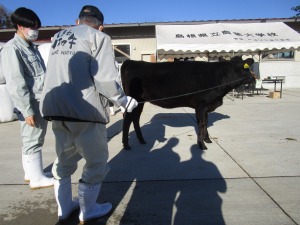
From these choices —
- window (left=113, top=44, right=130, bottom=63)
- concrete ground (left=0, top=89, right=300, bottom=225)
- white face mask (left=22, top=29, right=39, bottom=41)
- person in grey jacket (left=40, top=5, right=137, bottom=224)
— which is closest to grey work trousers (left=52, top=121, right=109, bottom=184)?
person in grey jacket (left=40, top=5, right=137, bottom=224)

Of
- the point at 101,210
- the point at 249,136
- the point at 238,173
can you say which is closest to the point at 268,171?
the point at 238,173

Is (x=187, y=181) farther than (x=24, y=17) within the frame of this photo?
Yes

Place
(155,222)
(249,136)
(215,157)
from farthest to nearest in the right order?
(249,136)
(215,157)
(155,222)

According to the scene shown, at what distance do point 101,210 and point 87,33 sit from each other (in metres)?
1.68

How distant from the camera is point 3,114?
25.4ft

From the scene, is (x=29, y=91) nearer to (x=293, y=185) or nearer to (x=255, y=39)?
(x=293, y=185)

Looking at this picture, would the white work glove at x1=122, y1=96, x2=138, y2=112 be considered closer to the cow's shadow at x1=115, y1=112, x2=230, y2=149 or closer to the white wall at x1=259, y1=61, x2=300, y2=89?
the cow's shadow at x1=115, y1=112, x2=230, y2=149

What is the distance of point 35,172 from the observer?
336 centimetres

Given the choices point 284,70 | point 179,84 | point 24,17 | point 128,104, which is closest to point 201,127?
point 179,84

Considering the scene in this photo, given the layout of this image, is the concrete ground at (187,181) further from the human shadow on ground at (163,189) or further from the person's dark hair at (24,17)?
the person's dark hair at (24,17)

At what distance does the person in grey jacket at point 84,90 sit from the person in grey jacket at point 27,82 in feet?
2.59

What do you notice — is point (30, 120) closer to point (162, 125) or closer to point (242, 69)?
point (242, 69)

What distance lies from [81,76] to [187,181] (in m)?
2.01

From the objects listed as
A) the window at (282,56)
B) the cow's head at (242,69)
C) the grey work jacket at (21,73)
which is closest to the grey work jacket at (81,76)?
the grey work jacket at (21,73)
